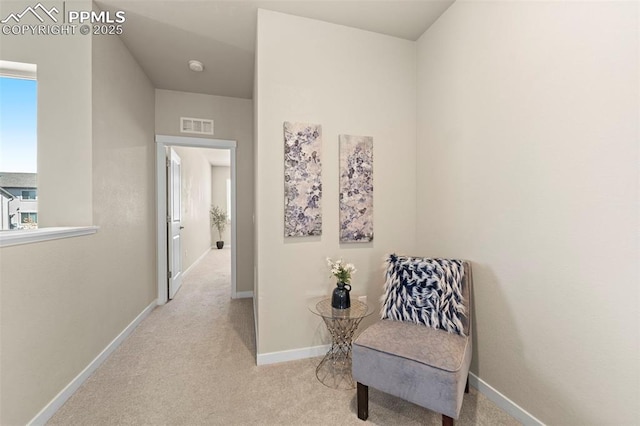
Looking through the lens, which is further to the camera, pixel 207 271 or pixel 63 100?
pixel 207 271

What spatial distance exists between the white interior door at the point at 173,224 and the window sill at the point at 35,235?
1584 millimetres

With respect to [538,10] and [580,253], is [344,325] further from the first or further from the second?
[538,10]

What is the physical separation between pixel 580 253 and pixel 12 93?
370 cm

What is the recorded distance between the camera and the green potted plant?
772cm

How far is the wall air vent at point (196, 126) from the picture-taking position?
128 inches

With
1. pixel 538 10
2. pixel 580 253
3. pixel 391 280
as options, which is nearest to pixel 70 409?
pixel 391 280

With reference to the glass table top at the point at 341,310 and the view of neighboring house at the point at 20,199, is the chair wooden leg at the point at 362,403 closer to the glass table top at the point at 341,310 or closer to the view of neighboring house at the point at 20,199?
the glass table top at the point at 341,310

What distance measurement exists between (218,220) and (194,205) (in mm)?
2379

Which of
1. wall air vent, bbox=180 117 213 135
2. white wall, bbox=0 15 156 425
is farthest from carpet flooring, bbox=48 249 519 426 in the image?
wall air vent, bbox=180 117 213 135

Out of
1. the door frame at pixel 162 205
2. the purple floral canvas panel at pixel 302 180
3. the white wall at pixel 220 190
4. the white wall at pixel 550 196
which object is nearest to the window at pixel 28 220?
the door frame at pixel 162 205

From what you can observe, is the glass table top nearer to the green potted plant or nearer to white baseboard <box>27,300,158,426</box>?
white baseboard <box>27,300,158,426</box>

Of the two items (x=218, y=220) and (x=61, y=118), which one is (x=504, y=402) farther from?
(x=218, y=220)

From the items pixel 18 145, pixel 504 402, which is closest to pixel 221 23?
pixel 18 145

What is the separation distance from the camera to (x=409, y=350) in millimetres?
1307
